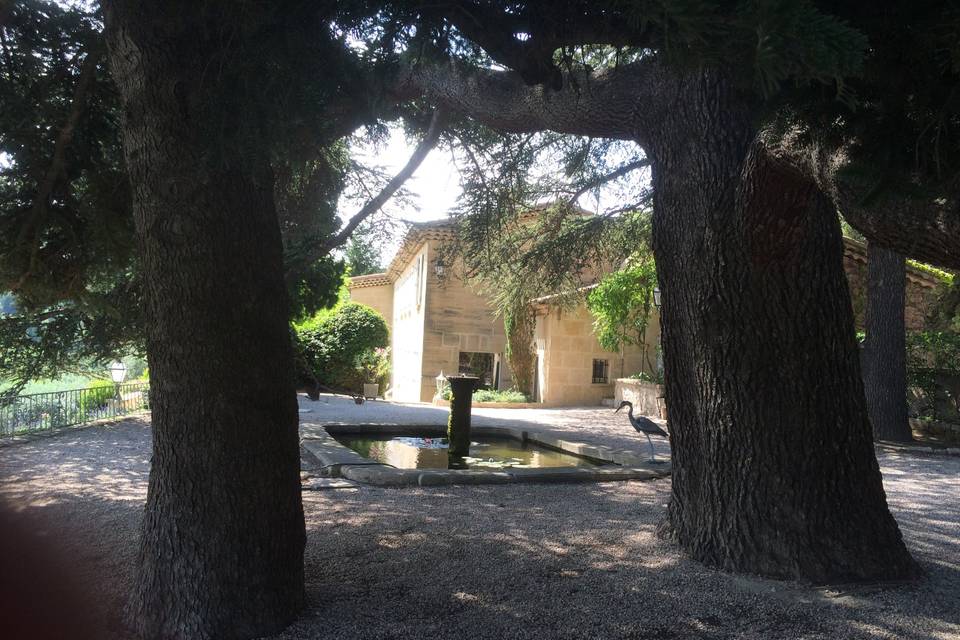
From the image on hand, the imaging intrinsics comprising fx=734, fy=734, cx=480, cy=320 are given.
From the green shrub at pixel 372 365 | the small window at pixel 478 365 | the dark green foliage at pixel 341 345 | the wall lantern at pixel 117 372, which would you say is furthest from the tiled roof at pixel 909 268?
the wall lantern at pixel 117 372

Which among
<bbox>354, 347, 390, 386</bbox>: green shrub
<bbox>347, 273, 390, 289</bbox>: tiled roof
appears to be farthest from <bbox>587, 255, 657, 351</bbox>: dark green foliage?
<bbox>347, 273, 390, 289</bbox>: tiled roof

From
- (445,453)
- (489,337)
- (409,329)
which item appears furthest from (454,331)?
(445,453)

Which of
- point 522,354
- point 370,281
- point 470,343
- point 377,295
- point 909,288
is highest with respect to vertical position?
point 370,281

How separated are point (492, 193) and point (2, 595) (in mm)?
5843

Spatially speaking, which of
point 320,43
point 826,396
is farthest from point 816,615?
point 320,43

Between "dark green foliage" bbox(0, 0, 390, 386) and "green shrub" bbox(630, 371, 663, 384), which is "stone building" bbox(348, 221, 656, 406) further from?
"dark green foliage" bbox(0, 0, 390, 386)

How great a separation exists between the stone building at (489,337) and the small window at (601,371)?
0.09ft

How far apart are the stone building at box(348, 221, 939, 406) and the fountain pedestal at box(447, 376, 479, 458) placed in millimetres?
4235

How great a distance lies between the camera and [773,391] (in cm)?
431

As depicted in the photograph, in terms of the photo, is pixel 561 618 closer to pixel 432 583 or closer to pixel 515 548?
pixel 432 583

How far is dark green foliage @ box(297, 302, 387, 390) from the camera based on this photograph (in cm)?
2184

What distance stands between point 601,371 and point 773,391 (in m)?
15.9

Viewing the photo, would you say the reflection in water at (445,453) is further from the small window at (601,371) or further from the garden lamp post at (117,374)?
the small window at (601,371)

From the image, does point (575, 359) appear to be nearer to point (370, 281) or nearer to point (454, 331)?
point (454, 331)
